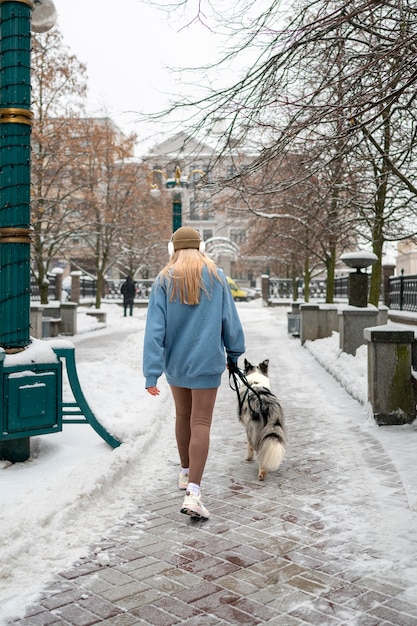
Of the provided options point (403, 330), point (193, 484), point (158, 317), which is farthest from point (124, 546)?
point (403, 330)

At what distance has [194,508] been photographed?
448cm

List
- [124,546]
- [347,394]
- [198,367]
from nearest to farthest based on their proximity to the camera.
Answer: [124,546]
[198,367]
[347,394]

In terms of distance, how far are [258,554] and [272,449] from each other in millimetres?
1427

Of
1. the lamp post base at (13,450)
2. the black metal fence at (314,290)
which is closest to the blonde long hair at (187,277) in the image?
the lamp post base at (13,450)

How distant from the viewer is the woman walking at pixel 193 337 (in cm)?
450

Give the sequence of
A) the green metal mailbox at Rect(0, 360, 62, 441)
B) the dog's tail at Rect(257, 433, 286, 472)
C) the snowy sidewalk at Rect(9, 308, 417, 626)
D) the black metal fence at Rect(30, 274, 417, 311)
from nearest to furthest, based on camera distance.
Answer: the snowy sidewalk at Rect(9, 308, 417, 626) → the green metal mailbox at Rect(0, 360, 62, 441) → the dog's tail at Rect(257, 433, 286, 472) → the black metal fence at Rect(30, 274, 417, 311)

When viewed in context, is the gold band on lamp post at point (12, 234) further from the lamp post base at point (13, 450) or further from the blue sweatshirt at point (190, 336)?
the lamp post base at point (13, 450)

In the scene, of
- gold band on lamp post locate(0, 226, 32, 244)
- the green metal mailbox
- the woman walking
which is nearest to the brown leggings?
the woman walking

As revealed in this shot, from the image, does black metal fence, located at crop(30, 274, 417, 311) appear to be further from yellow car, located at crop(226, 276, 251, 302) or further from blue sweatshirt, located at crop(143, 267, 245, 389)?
blue sweatshirt, located at crop(143, 267, 245, 389)

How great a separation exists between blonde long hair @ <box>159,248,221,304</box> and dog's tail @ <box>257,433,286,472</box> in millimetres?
1457

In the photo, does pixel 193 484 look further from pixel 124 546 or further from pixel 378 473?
pixel 378 473

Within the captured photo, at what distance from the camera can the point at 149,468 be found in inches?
231

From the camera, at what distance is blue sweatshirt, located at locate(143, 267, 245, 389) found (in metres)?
4.49

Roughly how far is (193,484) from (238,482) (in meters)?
1.01
